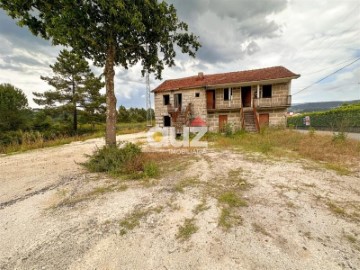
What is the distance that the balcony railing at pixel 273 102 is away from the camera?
15022mm

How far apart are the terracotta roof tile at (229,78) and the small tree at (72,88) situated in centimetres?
→ 940

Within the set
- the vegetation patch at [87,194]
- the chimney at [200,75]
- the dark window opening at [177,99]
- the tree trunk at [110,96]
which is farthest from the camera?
the chimney at [200,75]

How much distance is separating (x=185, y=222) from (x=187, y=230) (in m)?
0.22

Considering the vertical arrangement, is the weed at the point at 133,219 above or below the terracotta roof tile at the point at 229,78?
below

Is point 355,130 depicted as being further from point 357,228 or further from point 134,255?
point 134,255

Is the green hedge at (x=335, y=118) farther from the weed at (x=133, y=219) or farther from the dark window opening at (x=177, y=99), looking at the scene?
the weed at (x=133, y=219)

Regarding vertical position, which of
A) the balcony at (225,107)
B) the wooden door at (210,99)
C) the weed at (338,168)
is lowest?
the weed at (338,168)

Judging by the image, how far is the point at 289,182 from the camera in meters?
4.36

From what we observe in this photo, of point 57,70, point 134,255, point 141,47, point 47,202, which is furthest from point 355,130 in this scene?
point 57,70

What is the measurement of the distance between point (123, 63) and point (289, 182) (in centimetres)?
818

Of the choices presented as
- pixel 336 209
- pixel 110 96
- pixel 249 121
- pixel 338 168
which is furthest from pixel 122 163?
pixel 249 121

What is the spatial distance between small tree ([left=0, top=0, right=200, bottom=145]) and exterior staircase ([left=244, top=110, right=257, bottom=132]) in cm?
937

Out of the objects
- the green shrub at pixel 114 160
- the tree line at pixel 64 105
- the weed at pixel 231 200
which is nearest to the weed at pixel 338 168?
the weed at pixel 231 200

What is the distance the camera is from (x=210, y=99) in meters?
17.7
